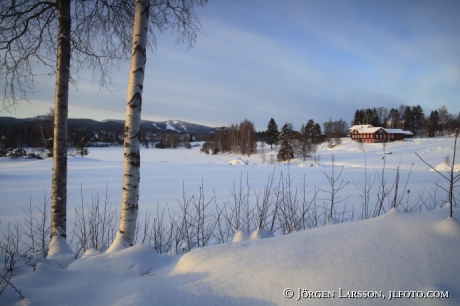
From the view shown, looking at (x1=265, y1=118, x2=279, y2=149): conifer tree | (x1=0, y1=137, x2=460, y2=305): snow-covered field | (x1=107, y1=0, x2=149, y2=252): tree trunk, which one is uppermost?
(x1=265, y1=118, x2=279, y2=149): conifer tree

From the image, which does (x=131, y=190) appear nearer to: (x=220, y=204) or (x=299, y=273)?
(x=299, y=273)

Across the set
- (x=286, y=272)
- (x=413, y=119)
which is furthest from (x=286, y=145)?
(x=413, y=119)

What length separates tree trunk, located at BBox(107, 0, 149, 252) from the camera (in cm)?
227

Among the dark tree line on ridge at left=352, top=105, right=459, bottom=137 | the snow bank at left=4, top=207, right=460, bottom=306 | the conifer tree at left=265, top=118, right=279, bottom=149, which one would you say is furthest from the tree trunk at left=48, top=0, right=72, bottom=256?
the dark tree line on ridge at left=352, top=105, right=459, bottom=137

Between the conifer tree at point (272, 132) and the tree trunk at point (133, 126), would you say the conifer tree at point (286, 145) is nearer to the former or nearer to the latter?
the conifer tree at point (272, 132)

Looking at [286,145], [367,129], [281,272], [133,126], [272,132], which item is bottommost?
[281,272]

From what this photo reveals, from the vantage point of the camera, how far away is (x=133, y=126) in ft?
7.49

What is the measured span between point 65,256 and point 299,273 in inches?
94.6

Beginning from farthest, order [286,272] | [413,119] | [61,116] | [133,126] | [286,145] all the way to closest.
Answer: [413,119] → [286,145] → [61,116] → [133,126] → [286,272]

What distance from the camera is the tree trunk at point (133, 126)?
227 cm

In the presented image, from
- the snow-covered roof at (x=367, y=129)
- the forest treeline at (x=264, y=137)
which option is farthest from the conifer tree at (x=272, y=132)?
the snow-covered roof at (x=367, y=129)

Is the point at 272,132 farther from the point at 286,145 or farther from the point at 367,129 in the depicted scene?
the point at 367,129

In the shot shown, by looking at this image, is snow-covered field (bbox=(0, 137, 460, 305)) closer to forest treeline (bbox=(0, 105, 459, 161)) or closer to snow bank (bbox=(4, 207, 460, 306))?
snow bank (bbox=(4, 207, 460, 306))

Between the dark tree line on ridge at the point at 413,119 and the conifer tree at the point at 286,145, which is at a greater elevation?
the dark tree line on ridge at the point at 413,119
